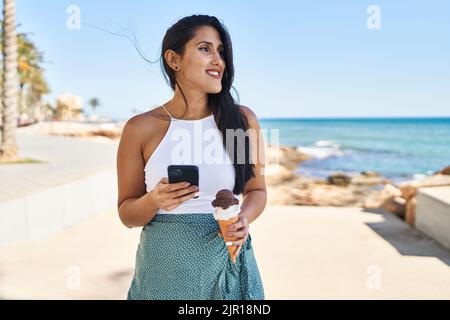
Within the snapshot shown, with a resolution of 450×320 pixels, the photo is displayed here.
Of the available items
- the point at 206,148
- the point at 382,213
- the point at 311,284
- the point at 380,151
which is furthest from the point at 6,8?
the point at 380,151

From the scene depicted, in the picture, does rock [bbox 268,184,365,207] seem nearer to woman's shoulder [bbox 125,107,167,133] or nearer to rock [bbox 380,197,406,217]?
rock [bbox 380,197,406,217]

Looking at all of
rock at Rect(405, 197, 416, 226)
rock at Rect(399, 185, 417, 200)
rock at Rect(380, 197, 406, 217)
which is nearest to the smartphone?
rock at Rect(405, 197, 416, 226)

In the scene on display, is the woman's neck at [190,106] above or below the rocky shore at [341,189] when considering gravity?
above

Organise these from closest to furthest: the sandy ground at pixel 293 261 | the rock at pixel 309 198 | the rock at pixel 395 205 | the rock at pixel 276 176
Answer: the sandy ground at pixel 293 261 < the rock at pixel 395 205 < the rock at pixel 309 198 < the rock at pixel 276 176

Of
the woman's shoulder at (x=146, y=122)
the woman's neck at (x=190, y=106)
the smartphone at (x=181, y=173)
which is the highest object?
the woman's neck at (x=190, y=106)

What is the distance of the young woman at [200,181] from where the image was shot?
4.99 feet

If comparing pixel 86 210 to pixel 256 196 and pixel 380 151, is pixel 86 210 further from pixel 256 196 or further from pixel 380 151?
pixel 380 151

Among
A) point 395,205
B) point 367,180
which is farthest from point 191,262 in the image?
point 367,180

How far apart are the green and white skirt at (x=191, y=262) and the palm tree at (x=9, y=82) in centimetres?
1072

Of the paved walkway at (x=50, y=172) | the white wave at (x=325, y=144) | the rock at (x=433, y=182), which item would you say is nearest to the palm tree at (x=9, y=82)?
the paved walkway at (x=50, y=172)

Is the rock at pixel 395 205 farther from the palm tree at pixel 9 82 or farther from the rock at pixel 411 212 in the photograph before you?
the palm tree at pixel 9 82

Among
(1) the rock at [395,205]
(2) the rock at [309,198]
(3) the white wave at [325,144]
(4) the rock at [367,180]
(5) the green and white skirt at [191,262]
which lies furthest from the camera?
(3) the white wave at [325,144]

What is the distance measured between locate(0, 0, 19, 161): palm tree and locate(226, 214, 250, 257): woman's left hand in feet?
35.7

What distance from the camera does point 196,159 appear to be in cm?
154
